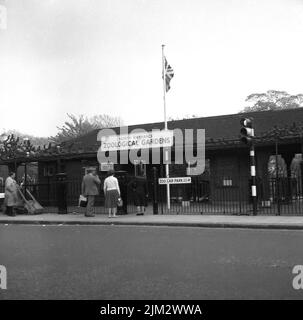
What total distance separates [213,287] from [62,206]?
14.5 metres

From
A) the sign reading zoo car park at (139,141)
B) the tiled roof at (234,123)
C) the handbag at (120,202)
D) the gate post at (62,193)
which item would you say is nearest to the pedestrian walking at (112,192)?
the handbag at (120,202)

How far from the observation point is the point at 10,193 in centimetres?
1980

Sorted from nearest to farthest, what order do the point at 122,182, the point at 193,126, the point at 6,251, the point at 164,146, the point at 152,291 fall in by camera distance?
the point at 152,291, the point at 6,251, the point at 122,182, the point at 164,146, the point at 193,126

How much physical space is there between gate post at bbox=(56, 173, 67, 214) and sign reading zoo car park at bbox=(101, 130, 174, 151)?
4573 mm

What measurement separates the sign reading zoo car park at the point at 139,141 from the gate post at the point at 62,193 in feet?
15.0

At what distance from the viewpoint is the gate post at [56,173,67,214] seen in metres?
20.1

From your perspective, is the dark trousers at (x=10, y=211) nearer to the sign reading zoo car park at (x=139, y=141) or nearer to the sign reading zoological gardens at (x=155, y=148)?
the sign reading zoological gardens at (x=155, y=148)

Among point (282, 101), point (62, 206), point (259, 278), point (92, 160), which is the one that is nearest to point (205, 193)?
point (62, 206)

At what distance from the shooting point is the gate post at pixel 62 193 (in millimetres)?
20109

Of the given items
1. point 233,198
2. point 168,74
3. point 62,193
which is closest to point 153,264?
point 62,193

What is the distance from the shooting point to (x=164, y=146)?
2261cm

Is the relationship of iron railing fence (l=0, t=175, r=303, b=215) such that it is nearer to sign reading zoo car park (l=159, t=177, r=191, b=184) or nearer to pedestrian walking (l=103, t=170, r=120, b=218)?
sign reading zoo car park (l=159, t=177, r=191, b=184)

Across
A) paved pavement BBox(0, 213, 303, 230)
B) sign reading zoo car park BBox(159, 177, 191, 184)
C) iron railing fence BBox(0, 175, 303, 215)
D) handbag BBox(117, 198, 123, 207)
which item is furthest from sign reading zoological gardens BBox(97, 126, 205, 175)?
paved pavement BBox(0, 213, 303, 230)
